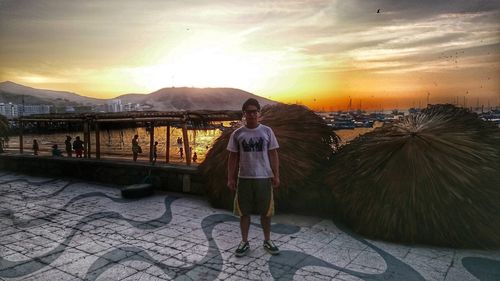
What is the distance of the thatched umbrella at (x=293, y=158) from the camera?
5898 mm

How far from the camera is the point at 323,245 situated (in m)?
4.52

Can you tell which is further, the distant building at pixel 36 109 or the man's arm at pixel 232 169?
the distant building at pixel 36 109

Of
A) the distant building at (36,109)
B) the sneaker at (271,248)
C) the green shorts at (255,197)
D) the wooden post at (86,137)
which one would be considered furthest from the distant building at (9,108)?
the sneaker at (271,248)

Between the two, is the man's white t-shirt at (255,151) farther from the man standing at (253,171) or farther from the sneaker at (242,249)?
the sneaker at (242,249)

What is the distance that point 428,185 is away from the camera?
4.63 meters

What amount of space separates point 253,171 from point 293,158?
1.96 m

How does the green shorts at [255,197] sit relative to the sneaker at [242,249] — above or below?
above

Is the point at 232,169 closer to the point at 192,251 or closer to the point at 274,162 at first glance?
the point at 274,162

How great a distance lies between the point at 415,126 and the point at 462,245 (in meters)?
1.90

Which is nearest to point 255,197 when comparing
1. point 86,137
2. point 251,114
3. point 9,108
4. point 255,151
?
point 255,151

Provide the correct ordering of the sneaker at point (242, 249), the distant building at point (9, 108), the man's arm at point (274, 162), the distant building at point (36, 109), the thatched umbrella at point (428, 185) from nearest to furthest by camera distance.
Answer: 1. the sneaker at point (242, 249)
2. the man's arm at point (274, 162)
3. the thatched umbrella at point (428, 185)
4. the distant building at point (9, 108)
5. the distant building at point (36, 109)

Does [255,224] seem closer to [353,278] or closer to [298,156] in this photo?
[298,156]

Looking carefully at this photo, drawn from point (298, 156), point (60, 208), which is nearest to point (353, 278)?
point (298, 156)

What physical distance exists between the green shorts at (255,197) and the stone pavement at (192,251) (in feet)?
1.67
